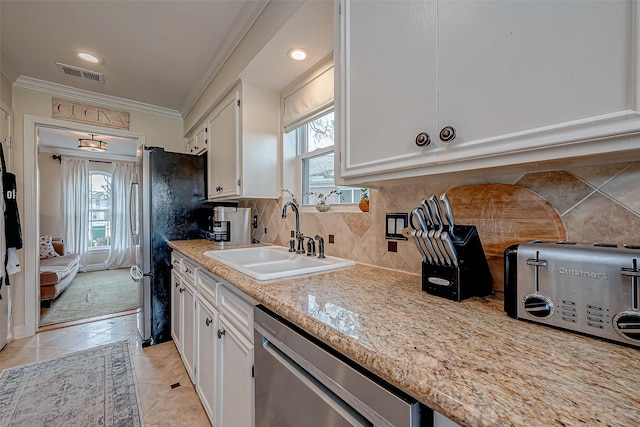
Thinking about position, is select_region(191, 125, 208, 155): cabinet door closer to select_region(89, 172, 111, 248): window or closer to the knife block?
the knife block

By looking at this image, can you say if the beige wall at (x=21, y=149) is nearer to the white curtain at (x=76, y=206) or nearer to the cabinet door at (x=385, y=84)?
the cabinet door at (x=385, y=84)

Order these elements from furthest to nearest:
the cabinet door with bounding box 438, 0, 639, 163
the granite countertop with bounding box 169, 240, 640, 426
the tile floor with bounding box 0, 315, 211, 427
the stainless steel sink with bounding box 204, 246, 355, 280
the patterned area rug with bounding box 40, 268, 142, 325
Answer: the patterned area rug with bounding box 40, 268, 142, 325 < the tile floor with bounding box 0, 315, 211, 427 < the stainless steel sink with bounding box 204, 246, 355, 280 < the cabinet door with bounding box 438, 0, 639, 163 < the granite countertop with bounding box 169, 240, 640, 426

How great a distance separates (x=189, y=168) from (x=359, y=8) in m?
2.26

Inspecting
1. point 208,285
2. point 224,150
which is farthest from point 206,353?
point 224,150

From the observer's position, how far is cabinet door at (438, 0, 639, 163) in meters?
0.52

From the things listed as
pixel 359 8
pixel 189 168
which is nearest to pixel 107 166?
pixel 189 168

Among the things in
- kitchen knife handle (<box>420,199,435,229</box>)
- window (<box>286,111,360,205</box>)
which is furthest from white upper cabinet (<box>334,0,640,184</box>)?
window (<box>286,111,360,205</box>)

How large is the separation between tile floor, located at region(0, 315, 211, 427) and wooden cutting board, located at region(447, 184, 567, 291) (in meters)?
1.79

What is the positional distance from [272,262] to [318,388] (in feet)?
2.92

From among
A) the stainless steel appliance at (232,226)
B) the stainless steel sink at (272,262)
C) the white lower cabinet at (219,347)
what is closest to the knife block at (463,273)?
the stainless steel sink at (272,262)

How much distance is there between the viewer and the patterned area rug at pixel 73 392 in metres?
1.63

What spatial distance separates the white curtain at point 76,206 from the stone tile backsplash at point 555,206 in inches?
248

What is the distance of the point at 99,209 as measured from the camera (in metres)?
5.95

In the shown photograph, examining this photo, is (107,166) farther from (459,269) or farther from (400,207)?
(459,269)
